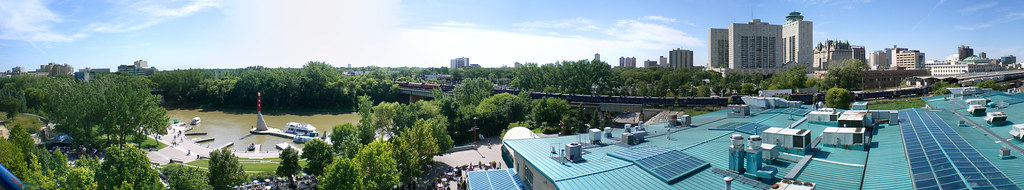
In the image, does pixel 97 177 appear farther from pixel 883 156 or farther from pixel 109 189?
pixel 883 156

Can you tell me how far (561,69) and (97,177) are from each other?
2317 inches

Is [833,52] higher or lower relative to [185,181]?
higher

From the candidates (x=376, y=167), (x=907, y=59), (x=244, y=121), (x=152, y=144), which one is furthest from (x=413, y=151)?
(x=907, y=59)

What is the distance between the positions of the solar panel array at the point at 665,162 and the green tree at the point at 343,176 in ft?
26.1

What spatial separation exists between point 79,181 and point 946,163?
926 inches

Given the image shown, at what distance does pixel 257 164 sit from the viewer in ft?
101

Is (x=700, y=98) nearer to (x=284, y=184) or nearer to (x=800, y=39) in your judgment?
(x=284, y=184)

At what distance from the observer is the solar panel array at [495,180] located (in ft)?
55.0

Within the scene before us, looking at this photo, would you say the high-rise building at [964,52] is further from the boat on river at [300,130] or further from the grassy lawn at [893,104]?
the boat on river at [300,130]

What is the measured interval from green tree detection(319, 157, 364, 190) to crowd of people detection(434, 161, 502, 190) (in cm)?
615

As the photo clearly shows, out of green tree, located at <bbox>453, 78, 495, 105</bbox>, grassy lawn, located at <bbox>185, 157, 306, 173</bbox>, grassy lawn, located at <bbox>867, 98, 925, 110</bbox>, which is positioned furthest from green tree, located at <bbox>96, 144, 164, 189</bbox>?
grassy lawn, located at <bbox>867, 98, 925, 110</bbox>

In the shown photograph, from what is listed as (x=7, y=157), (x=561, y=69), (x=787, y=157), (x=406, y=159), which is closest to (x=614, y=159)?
(x=787, y=157)

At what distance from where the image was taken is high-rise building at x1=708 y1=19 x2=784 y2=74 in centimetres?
13132

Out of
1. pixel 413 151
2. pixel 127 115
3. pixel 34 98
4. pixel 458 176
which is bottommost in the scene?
pixel 458 176
